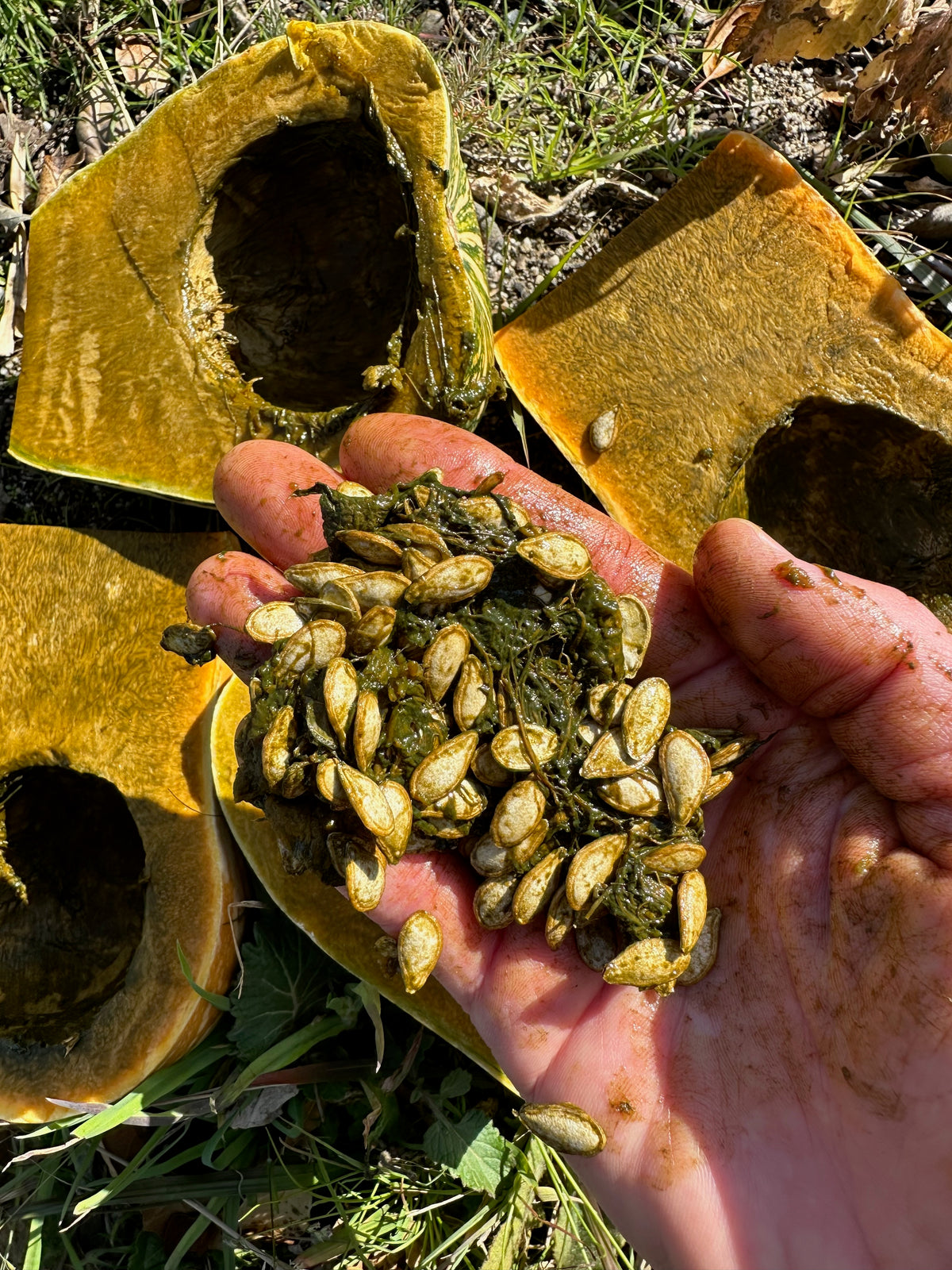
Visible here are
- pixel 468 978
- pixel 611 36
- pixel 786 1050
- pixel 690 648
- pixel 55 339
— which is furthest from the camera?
pixel 611 36

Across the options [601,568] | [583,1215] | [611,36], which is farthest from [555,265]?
[583,1215]

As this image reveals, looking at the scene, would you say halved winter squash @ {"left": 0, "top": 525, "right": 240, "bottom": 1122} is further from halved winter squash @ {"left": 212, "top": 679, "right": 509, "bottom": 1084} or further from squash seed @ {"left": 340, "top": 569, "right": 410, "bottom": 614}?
squash seed @ {"left": 340, "top": 569, "right": 410, "bottom": 614}

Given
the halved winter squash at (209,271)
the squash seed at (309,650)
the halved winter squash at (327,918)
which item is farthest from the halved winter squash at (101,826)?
the squash seed at (309,650)

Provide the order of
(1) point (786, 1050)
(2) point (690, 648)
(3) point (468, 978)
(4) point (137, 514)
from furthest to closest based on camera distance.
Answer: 1. (4) point (137, 514)
2. (2) point (690, 648)
3. (3) point (468, 978)
4. (1) point (786, 1050)

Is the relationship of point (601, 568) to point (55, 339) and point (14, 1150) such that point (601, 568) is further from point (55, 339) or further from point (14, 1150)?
point (14, 1150)

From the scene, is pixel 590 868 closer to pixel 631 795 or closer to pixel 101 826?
pixel 631 795

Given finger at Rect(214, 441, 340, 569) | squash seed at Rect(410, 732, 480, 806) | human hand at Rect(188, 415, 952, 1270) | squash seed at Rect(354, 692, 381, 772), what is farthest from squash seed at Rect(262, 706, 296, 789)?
finger at Rect(214, 441, 340, 569)
